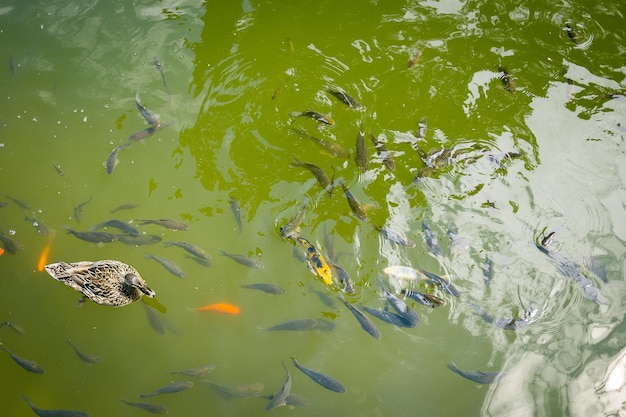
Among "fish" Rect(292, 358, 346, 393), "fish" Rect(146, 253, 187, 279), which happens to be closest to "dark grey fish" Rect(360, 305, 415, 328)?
"fish" Rect(292, 358, 346, 393)

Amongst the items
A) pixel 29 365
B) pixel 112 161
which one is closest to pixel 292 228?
pixel 112 161

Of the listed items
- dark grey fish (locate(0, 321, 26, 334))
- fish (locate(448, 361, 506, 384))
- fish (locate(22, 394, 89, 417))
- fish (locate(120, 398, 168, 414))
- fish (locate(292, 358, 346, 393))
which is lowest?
fish (locate(120, 398, 168, 414))

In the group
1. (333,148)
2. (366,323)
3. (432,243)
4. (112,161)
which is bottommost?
(366,323)

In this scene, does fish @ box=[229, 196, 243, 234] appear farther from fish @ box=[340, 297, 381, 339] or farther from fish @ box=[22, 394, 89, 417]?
fish @ box=[22, 394, 89, 417]

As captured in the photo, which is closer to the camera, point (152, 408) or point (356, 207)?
point (152, 408)

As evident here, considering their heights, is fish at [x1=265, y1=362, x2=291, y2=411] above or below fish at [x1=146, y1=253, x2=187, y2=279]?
below

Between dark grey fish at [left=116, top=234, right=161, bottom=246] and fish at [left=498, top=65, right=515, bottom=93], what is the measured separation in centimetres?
313

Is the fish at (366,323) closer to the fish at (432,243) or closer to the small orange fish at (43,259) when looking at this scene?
the fish at (432,243)

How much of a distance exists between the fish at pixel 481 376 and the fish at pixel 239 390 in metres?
1.27

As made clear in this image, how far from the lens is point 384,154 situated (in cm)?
390

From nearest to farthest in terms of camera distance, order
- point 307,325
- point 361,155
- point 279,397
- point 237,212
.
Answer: point 279,397 → point 307,325 → point 237,212 → point 361,155

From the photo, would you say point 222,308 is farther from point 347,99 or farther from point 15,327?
point 347,99

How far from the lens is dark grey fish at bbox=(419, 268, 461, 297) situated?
337 cm

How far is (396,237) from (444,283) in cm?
45
